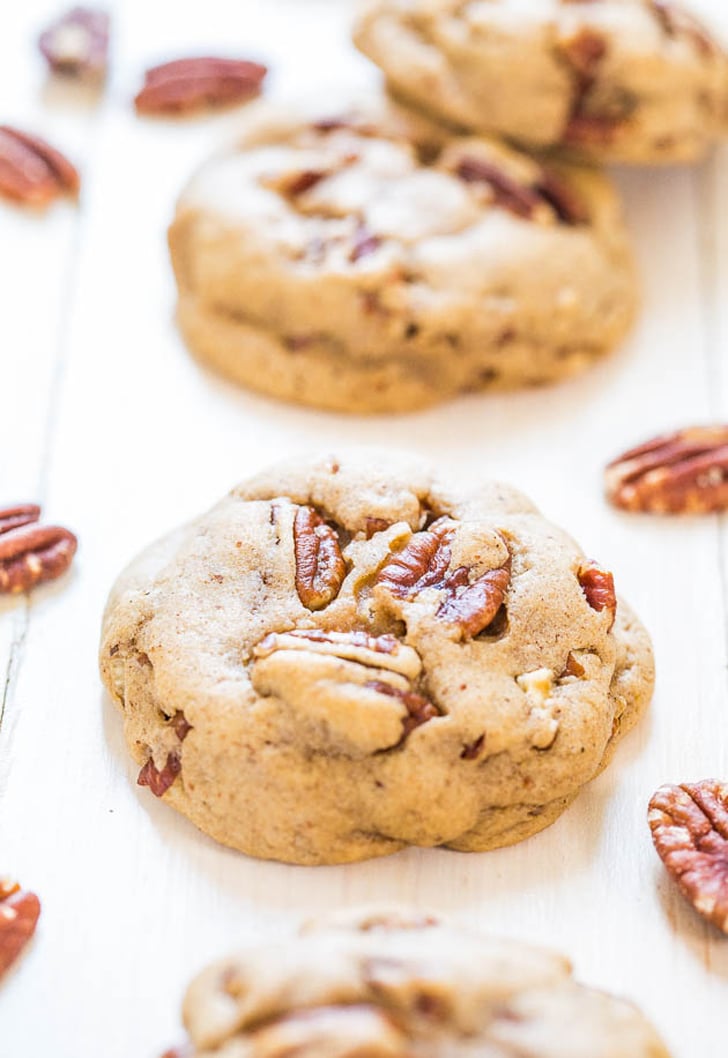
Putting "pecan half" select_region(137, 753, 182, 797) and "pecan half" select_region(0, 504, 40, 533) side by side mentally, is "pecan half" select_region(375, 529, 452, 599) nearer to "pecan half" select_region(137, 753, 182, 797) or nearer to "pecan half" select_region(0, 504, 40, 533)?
"pecan half" select_region(137, 753, 182, 797)

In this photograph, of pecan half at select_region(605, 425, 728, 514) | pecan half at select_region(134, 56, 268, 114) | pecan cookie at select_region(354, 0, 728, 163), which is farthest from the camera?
pecan half at select_region(134, 56, 268, 114)

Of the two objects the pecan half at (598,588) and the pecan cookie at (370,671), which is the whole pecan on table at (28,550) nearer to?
the pecan cookie at (370,671)

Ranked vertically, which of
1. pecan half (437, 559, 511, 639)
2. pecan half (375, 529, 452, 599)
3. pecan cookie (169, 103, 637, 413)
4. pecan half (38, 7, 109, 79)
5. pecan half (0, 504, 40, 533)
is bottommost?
pecan half (437, 559, 511, 639)

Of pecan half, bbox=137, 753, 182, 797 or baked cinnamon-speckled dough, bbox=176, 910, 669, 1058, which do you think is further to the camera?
pecan half, bbox=137, 753, 182, 797

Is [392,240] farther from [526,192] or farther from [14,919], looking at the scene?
[14,919]

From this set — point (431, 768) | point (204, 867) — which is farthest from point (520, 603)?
point (204, 867)

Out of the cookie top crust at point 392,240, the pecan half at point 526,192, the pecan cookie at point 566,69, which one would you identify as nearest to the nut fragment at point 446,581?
the cookie top crust at point 392,240

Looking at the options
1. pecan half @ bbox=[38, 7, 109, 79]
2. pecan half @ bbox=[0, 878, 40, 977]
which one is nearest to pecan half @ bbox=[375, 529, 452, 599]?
pecan half @ bbox=[0, 878, 40, 977]
